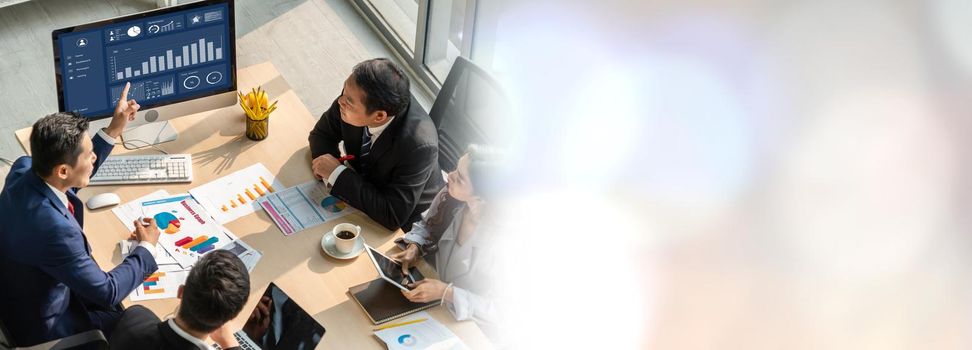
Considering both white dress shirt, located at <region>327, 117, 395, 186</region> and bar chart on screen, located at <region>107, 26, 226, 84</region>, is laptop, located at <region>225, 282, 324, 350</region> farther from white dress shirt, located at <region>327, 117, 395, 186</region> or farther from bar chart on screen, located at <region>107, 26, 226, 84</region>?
bar chart on screen, located at <region>107, 26, 226, 84</region>

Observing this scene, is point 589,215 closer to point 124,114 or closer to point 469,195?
point 469,195

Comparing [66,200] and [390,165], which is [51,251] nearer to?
[66,200]

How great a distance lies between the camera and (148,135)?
268 cm

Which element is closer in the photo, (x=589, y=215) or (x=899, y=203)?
(x=899, y=203)

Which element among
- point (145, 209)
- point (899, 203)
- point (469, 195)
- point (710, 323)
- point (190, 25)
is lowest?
point (145, 209)

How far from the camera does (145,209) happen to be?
243 centimetres

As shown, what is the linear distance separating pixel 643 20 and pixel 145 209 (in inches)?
87.6

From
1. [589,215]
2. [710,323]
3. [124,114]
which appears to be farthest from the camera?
[124,114]

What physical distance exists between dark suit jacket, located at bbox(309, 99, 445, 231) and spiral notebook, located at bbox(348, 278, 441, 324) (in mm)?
269

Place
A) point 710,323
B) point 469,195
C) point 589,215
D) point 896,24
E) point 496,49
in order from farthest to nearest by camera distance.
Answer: point 496,49
point 469,195
point 589,215
point 710,323
point 896,24

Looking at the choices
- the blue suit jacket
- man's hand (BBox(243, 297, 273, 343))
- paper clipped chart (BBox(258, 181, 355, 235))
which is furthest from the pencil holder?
Result: man's hand (BBox(243, 297, 273, 343))

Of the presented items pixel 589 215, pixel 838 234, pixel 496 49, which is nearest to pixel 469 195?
pixel 496 49

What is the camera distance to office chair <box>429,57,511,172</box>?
2.73m

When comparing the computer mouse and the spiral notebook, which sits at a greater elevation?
the computer mouse
